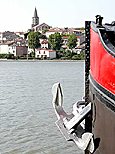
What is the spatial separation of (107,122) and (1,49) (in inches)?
4330

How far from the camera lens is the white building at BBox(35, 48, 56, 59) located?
95.1 m

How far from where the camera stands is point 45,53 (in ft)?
317

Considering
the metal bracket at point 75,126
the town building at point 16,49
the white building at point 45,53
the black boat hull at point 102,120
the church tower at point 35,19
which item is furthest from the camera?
the church tower at point 35,19

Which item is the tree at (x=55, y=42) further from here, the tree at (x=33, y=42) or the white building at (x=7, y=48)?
the white building at (x=7, y=48)

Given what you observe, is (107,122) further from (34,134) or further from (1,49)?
(1,49)

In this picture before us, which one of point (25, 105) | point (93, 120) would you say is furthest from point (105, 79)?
point (25, 105)

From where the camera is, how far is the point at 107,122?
375 cm

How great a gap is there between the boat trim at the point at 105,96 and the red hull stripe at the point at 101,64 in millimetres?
45

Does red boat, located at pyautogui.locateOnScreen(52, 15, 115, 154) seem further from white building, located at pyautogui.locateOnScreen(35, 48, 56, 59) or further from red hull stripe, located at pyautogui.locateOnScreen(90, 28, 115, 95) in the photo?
white building, located at pyautogui.locateOnScreen(35, 48, 56, 59)

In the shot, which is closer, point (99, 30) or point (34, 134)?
point (99, 30)

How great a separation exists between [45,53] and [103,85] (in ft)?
306

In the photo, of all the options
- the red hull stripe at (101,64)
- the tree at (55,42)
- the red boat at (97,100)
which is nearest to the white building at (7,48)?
the tree at (55,42)

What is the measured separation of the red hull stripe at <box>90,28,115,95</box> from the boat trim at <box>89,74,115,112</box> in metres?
0.05

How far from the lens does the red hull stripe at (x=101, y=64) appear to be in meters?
3.52
